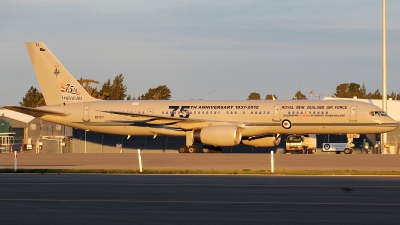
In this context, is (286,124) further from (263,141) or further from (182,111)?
(182,111)

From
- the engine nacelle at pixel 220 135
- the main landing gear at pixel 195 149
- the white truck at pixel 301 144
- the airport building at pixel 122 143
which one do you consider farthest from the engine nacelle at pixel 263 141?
the white truck at pixel 301 144

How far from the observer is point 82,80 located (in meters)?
107

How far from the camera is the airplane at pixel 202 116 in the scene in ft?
133

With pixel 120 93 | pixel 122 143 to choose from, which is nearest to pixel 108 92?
pixel 120 93

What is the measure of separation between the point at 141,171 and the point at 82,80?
84.9m

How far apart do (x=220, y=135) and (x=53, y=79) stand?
1384cm

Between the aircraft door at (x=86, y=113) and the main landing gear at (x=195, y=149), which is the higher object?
the aircraft door at (x=86, y=113)

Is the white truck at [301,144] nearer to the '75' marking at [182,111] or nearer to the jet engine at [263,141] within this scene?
the jet engine at [263,141]

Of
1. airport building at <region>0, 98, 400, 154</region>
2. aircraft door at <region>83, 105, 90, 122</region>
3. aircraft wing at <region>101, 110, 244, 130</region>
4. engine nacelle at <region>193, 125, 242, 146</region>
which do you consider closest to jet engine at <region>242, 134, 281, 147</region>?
aircraft wing at <region>101, 110, 244, 130</region>

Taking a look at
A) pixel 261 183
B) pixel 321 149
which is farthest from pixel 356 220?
pixel 321 149

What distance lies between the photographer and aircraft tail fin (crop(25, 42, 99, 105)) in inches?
1837

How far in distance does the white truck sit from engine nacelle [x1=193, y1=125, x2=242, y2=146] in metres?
9.14

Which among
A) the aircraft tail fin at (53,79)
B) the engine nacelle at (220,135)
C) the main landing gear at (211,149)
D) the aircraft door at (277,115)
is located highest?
the aircraft tail fin at (53,79)

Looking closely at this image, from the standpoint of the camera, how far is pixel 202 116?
143 feet
